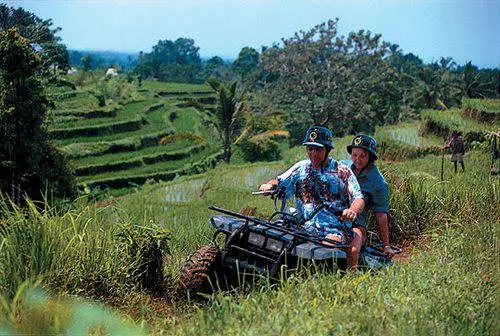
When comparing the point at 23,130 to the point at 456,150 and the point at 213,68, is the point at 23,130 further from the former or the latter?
the point at 213,68

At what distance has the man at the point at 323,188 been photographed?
3850 mm

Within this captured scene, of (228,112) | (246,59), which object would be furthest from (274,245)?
(246,59)

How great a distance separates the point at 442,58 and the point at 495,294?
1707 inches

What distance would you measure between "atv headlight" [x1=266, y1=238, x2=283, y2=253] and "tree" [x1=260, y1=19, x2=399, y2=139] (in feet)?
81.4

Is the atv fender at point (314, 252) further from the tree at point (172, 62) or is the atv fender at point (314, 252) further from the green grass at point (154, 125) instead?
the tree at point (172, 62)

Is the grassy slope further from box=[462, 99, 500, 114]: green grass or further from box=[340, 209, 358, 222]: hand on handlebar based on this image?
box=[462, 99, 500, 114]: green grass

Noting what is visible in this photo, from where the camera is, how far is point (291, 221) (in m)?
3.77

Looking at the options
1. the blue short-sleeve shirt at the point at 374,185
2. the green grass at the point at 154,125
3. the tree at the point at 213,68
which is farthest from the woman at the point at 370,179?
the tree at the point at 213,68

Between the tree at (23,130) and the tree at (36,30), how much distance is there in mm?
496

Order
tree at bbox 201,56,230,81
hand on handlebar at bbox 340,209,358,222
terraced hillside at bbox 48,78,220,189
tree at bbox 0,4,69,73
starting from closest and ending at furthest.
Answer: hand on handlebar at bbox 340,209,358,222
tree at bbox 0,4,69,73
terraced hillside at bbox 48,78,220,189
tree at bbox 201,56,230,81

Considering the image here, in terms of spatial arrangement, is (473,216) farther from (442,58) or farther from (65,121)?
(442,58)

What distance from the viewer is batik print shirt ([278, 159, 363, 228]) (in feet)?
12.7

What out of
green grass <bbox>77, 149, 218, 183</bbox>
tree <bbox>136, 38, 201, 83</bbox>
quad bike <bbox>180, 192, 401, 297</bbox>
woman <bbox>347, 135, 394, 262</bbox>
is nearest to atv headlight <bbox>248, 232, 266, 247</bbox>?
quad bike <bbox>180, 192, 401, 297</bbox>

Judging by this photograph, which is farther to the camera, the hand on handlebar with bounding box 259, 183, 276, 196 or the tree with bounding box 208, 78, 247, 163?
the tree with bounding box 208, 78, 247, 163
